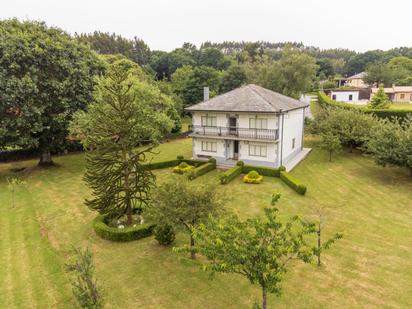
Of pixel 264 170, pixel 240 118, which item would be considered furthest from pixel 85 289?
pixel 240 118

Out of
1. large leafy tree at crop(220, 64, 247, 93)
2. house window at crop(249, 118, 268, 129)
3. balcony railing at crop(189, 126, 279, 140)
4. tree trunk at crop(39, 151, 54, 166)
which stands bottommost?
tree trunk at crop(39, 151, 54, 166)

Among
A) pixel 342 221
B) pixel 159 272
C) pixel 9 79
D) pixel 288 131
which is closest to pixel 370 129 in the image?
pixel 288 131

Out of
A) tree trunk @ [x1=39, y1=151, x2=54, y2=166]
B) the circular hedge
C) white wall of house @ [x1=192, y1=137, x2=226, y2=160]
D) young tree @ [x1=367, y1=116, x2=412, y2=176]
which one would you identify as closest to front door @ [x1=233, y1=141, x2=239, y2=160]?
white wall of house @ [x1=192, y1=137, x2=226, y2=160]

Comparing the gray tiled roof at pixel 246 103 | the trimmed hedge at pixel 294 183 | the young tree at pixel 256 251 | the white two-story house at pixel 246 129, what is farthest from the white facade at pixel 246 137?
the young tree at pixel 256 251

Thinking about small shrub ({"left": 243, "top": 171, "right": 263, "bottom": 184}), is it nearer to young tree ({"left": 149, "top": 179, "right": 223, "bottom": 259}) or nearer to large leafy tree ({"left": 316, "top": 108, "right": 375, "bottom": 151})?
large leafy tree ({"left": 316, "top": 108, "right": 375, "bottom": 151})

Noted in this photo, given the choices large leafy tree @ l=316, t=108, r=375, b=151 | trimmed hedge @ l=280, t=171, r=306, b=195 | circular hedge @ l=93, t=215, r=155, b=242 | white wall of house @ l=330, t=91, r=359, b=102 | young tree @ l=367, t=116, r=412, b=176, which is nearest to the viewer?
circular hedge @ l=93, t=215, r=155, b=242

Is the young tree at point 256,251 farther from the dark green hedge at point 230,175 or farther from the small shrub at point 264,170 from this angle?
the small shrub at point 264,170

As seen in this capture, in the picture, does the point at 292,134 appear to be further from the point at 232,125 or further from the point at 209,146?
the point at 209,146
